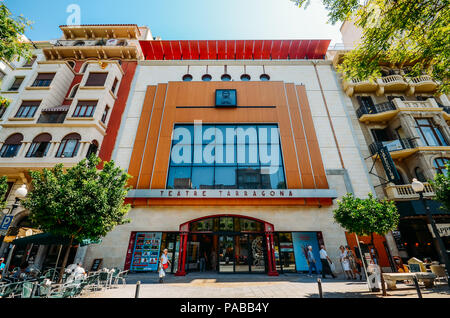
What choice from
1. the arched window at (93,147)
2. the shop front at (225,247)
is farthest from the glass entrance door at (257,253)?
the arched window at (93,147)

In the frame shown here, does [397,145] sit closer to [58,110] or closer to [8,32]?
[8,32]

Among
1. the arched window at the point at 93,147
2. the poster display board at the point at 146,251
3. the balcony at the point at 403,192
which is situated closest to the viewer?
the poster display board at the point at 146,251

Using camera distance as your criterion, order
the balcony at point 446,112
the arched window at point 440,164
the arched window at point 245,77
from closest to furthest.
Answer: the arched window at point 440,164
the balcony at point 446,112
the arched window at point 245,77

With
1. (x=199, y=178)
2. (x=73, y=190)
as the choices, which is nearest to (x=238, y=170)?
(x=199, y=178)

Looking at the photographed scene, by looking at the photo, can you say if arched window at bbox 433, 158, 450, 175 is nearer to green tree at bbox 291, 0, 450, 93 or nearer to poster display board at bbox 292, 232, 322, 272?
green tree at bbox 291, 0, 450, 93

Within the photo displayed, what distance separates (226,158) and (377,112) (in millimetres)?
15298

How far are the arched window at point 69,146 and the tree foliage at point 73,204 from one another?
274 inches

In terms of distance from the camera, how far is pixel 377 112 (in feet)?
62.7

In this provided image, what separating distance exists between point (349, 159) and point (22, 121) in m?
29.1

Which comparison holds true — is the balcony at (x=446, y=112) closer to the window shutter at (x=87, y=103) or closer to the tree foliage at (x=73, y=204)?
the tree foliage at (x=73, y=204)

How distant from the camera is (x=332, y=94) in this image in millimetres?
20703

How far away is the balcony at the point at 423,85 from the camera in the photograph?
19.6 metres

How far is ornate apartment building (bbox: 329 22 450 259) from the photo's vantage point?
586 inches

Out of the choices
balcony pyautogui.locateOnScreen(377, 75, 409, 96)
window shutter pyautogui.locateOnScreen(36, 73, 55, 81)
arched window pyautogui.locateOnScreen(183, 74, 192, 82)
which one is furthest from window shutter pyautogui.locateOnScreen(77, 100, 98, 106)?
balcony pyautogui.locateOnScreen(377, 75, 409, 96)
